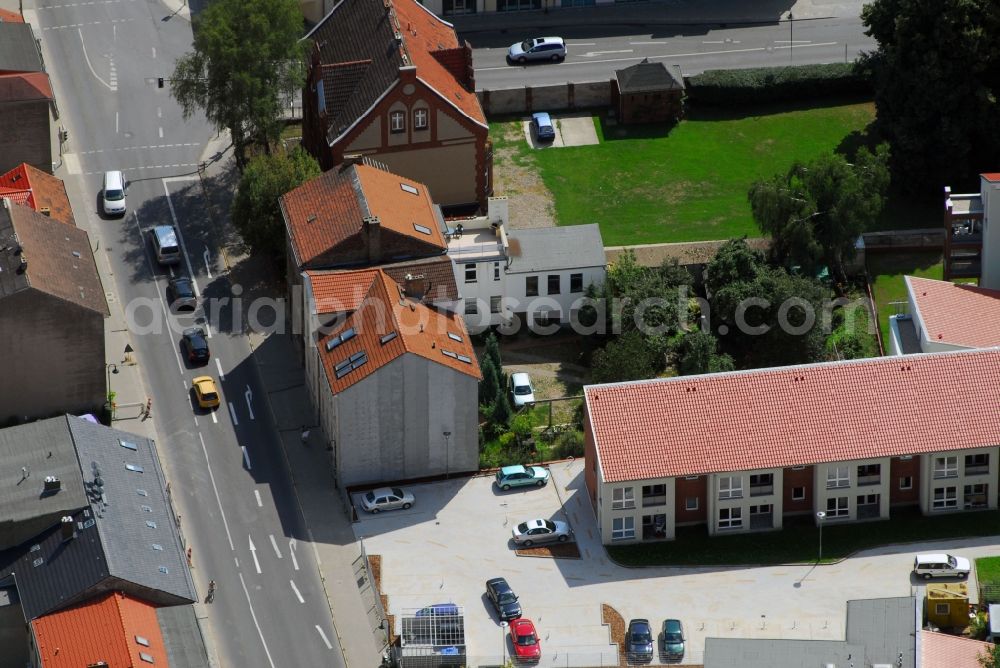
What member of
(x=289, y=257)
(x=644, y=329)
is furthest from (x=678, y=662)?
(x=289, y=257)

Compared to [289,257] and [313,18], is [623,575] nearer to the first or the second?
[289,257]

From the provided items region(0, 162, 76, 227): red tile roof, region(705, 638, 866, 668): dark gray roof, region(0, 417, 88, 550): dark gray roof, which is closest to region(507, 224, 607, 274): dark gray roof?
region(0, 162, 76, 227): red tile roof

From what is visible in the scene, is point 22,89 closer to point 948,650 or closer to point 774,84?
point 774,84

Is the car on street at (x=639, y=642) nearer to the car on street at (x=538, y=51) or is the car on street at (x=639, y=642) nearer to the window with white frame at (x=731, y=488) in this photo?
the window with white frame at (x=731, y=488)

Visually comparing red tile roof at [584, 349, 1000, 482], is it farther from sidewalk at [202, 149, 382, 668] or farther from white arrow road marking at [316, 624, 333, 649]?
white arrow road marking at [316, 624, 333, 649]

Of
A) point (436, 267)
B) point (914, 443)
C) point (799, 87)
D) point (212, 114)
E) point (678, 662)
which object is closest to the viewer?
point (678, 662)

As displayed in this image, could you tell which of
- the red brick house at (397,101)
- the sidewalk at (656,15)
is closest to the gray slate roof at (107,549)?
the red brick house at (397,101)

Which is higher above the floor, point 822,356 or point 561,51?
point 561,51

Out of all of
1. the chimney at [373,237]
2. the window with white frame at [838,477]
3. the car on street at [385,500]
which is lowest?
the car on street at [385,500]
